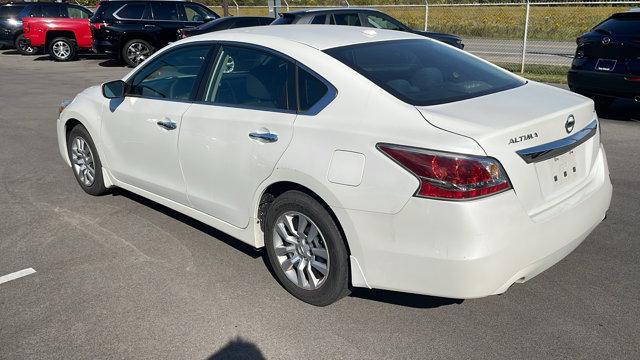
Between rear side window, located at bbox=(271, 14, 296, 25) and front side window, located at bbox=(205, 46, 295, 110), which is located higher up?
front side window, located at bbox=(205, 46, 295, 110)

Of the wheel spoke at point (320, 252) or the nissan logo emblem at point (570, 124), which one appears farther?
the wheel spoke at point (320, 252)

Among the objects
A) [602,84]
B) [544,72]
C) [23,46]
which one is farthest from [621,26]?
[23,46]

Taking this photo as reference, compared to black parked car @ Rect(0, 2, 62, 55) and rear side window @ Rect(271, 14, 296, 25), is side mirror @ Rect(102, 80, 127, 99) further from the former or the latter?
black parked car @ Rect(0, 2, 62, 55)

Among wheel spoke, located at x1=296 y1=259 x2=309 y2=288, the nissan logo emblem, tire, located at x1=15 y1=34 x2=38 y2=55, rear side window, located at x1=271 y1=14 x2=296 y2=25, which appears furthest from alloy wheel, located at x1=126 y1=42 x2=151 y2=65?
the nissan logo emblem

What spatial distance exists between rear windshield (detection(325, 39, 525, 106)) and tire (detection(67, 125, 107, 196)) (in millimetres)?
2877

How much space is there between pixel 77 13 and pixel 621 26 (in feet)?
60.3

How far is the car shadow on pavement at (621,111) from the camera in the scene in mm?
9008

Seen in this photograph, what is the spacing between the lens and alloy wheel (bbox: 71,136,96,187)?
18.5ft

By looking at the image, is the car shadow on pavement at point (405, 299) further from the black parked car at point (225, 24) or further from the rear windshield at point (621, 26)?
the black parked car at point (225, 24)

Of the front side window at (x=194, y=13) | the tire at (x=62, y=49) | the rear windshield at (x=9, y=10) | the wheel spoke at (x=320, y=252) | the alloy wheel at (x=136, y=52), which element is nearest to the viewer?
the wheel spoke at (x=320, y=252)

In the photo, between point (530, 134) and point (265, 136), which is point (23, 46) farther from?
point (530, 134)

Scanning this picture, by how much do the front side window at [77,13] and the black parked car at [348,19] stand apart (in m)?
10.6

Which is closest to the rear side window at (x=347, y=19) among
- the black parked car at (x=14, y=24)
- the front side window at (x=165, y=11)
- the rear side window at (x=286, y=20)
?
the rear side window at (x=286, y=20)

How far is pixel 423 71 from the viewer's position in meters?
3.82
